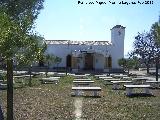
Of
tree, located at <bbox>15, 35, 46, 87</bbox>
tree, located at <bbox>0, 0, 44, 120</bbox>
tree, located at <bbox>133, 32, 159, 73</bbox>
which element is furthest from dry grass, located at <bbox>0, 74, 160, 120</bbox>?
tree, located at <bbox>133, 32, 159, 73</bbox>

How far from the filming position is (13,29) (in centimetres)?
801

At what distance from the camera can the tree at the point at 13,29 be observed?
7.49 metres

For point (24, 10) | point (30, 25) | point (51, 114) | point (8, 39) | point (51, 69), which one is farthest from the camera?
point (51, 69)

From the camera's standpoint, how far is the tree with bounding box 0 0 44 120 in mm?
7485

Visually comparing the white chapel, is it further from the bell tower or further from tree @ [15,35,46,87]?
tree @ [15,35,46,87]

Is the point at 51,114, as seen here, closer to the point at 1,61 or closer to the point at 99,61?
the point at 1,61

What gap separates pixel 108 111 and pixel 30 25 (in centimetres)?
568

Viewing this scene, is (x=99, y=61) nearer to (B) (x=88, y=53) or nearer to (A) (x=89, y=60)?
(A) (x=89, y=60)

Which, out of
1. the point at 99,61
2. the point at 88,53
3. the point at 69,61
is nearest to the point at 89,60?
the point at 88,53

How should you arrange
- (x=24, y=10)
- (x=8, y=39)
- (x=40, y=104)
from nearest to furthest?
(x=8, y=39), (x=24, y=10), (x=40, y=104)

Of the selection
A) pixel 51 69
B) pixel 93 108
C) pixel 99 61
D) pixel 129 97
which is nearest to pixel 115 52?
pixel 99 61

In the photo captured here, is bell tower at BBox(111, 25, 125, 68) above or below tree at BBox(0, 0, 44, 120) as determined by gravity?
above

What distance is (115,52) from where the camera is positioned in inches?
2470

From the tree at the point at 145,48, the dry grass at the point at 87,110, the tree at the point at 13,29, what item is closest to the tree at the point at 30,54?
the tree at the point at 13,29
